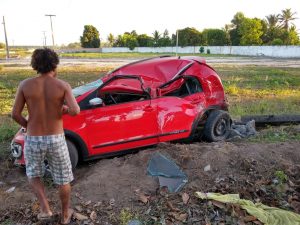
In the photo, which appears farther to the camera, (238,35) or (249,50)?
(238,35)

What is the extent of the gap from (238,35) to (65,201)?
74.3 meters

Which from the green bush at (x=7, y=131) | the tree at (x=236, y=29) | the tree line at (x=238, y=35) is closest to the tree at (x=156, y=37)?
the tree line at (x=238, y=35)

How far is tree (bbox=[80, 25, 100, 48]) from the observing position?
326 ft

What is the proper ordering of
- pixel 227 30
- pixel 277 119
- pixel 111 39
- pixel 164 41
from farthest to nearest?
1. pixel 111 39
2. pixel 164 41
3. pixel 227 30
4. pixel 277 119

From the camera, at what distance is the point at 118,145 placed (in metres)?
5.87

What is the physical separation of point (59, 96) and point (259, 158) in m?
3.31

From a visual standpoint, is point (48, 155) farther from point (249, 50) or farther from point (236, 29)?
point (236, 29)

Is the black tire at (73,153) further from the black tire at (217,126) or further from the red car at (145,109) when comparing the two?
the black tire at (217,126)

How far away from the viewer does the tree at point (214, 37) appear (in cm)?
7569

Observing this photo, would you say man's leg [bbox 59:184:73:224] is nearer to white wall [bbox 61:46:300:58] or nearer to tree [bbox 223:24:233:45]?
white wall [bbox 61:46:300:58]

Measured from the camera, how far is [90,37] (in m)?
102

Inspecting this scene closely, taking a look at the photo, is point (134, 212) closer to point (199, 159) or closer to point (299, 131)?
point (199, 159)

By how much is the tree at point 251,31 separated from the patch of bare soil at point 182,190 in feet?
217

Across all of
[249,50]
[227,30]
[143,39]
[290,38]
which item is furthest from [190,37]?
[143,39]
